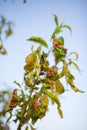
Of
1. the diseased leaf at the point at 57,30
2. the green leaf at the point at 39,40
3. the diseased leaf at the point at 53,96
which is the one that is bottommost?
the diseased leaf at the point at 53,96

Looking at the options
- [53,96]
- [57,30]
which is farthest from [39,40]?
[53,96]

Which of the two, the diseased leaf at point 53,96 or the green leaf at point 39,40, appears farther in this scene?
the green leaf at point 39,40

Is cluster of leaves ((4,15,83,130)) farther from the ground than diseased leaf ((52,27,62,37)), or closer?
closer

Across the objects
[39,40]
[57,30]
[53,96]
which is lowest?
[53,96]

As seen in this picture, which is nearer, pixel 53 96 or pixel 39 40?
pixel 53 96

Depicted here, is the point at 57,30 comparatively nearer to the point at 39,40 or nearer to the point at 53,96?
the point at 39,40

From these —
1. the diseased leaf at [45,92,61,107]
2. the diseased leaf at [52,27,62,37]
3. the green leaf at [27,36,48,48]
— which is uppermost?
the diseased leaf at [52,27,62,37]

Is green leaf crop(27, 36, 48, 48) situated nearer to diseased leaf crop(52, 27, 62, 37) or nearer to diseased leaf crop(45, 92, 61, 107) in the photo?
diseased leaf crop(52, 27, 62, 37)

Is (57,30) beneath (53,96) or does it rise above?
above

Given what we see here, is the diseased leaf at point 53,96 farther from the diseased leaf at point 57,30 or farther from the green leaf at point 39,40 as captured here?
the diseased leaf at point 57,30

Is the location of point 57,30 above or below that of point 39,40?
above

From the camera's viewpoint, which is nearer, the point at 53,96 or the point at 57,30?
the point at 53,96

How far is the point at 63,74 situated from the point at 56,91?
176 millimetres

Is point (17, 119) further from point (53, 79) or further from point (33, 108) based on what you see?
point (53, 79)
